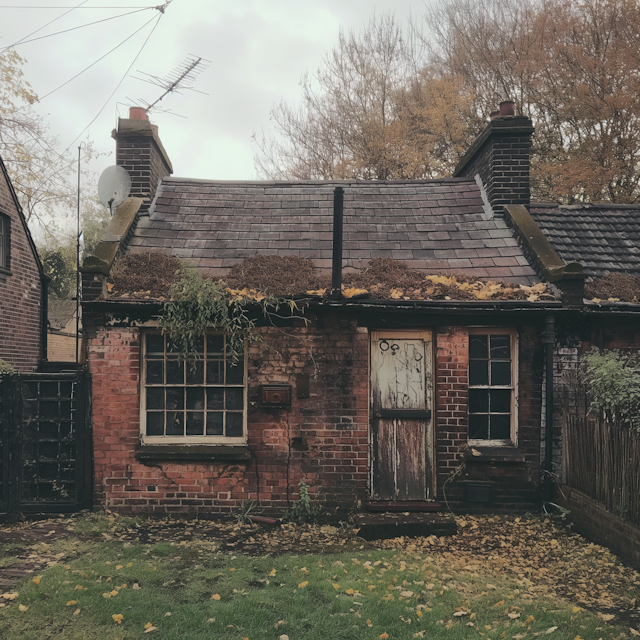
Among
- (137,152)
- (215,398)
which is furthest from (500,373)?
(137,152)

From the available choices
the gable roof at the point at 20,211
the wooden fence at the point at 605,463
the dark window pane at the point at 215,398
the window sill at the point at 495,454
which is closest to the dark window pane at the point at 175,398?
the dark window pane at the point at 215,398

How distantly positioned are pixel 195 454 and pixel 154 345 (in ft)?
5.46

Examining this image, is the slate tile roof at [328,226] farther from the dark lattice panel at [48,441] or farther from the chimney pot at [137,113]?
the dark lattice panel at [48,441]

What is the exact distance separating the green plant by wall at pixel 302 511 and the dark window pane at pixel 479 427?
248cm

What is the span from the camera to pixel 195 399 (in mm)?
7082

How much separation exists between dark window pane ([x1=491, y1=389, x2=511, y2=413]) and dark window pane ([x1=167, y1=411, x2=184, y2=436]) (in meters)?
4.52

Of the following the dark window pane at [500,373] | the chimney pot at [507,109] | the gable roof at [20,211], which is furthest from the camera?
the gable roof at [20,211]

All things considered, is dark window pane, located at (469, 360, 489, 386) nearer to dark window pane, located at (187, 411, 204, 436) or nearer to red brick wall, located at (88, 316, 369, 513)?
red brick wall, located at (88, 316, 369, 513)

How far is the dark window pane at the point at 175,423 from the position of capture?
7066 mm

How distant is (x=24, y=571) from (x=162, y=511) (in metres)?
2.05

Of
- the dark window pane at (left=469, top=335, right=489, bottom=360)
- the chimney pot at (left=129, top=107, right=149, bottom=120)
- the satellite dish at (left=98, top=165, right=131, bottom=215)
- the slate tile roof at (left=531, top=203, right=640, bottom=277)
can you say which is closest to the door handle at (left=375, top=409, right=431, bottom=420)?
the dark window pane at (left=469, top=335, right=489, bottom=360)

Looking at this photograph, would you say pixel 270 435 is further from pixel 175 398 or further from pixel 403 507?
pixel 403 507

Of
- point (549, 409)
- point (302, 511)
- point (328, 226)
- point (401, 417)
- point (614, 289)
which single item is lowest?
point (302, 511)

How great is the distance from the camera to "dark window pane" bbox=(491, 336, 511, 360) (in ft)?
23.4
